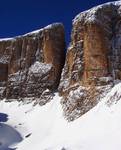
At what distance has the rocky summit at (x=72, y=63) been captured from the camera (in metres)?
59.9

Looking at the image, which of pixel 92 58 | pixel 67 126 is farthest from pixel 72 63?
pixel 67 126

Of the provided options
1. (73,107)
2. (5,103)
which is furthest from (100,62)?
(5,103)

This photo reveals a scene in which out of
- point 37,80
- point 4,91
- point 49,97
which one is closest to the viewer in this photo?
point 49,97

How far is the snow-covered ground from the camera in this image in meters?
46.2

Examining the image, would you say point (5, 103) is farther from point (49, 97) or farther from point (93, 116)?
point (93, 116)

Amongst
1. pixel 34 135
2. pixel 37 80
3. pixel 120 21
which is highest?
pixel 120 21

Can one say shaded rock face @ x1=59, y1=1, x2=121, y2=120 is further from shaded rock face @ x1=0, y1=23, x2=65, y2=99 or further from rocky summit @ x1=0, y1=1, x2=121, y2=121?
shaded rock face @ x1=0, y1=23, x2=65, y2=99

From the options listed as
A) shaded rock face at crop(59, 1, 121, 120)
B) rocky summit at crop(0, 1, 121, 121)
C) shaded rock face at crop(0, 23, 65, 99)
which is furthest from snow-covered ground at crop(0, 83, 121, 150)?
shaded rock face at crop(0, 23, 65, 99)

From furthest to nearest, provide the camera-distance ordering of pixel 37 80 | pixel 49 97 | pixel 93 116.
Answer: pixel 37 80
pixel 49 97
pixel 93 116

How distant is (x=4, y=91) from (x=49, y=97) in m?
13.1

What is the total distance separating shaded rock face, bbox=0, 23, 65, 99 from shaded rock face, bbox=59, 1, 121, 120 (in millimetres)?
7667

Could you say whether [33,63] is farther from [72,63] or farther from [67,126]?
[67,126]

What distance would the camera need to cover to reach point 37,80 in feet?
247

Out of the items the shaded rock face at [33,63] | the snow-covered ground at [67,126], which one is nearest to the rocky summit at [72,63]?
the shaded rock face at [33,63]
